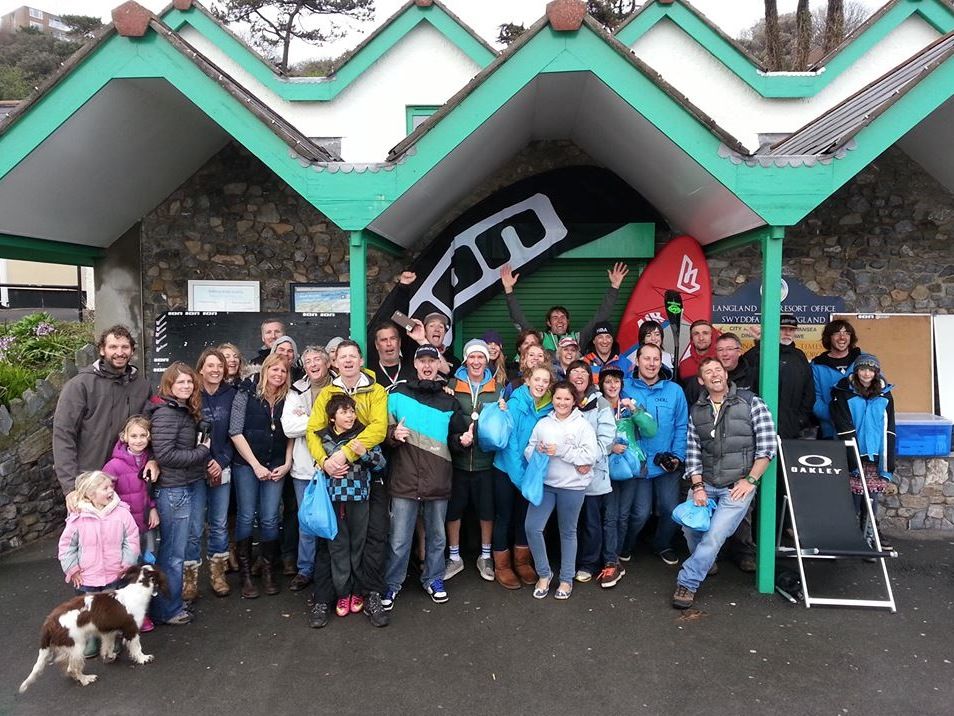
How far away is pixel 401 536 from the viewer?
4.20 meters

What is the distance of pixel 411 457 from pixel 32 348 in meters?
5.33

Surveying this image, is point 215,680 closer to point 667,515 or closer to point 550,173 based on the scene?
point 667,515

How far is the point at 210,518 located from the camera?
14.0 ft

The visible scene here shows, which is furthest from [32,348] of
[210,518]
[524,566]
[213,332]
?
[524,566]

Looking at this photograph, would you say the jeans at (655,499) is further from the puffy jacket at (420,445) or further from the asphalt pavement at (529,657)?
the puffy jacket at (420,445)

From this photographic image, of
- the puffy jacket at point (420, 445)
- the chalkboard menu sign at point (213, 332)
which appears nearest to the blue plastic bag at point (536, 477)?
the puffy jacket at point (420, 445)

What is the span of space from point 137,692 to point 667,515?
369cm

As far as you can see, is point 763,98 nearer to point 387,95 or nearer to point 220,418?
point 387,95

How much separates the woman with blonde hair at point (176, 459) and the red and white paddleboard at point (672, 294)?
3.81 m

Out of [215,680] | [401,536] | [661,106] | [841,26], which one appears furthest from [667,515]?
[841,26]

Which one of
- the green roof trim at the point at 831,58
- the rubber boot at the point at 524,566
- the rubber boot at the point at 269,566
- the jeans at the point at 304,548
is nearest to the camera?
the jeans at the point at 304,548

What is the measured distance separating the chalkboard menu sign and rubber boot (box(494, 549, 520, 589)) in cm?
287

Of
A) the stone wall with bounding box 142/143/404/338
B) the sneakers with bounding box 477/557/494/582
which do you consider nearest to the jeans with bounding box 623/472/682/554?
the sneakers with bounding box 477/557/494/582

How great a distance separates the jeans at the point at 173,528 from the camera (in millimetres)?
3871
